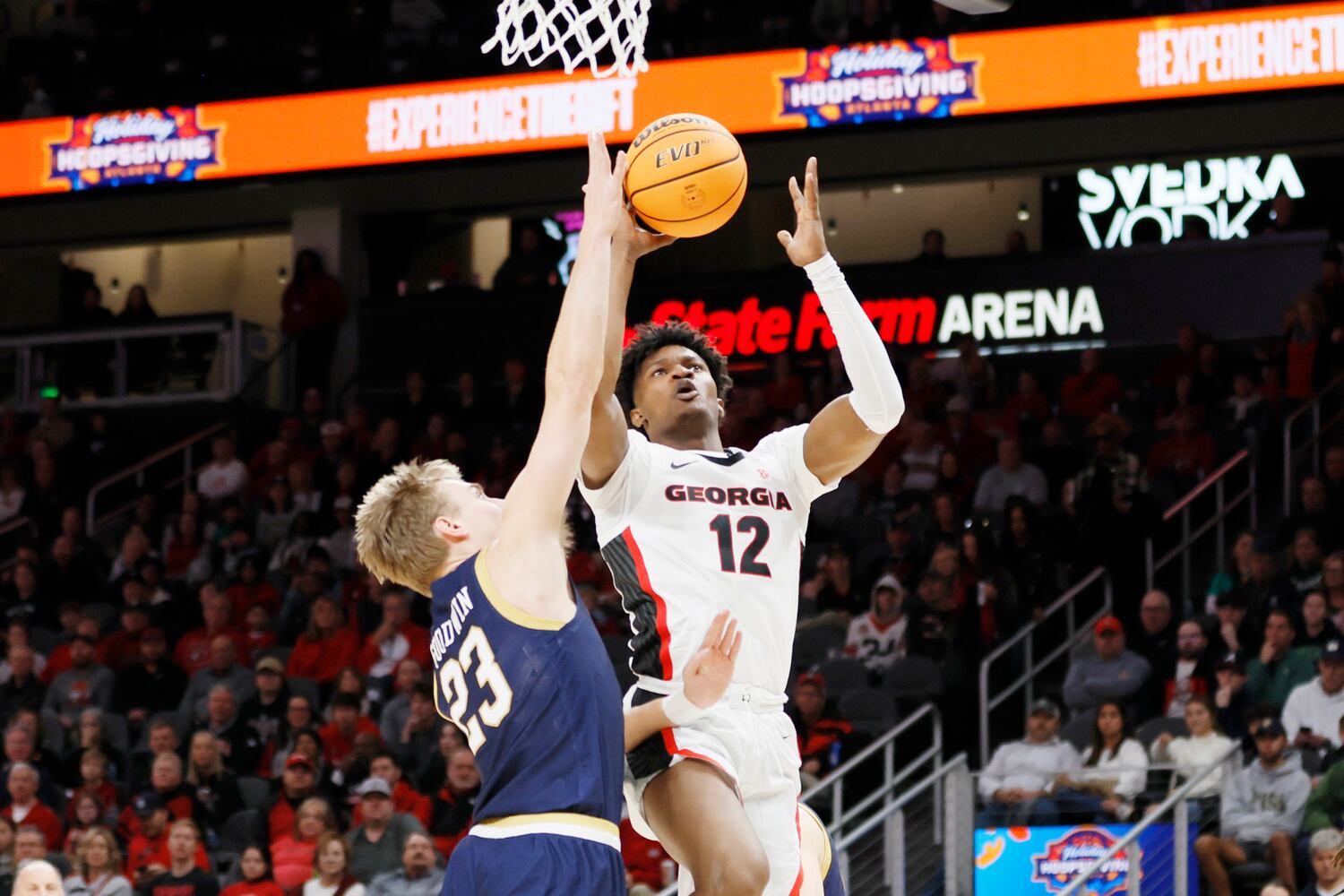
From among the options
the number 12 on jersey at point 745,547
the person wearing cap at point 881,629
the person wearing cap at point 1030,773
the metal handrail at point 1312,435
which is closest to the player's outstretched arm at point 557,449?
the number 12 on jersey at point 745,547

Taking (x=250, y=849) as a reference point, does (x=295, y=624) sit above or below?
above

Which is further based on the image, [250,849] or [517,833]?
[250,849]

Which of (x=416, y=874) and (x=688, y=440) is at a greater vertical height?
(x=688, y=440)

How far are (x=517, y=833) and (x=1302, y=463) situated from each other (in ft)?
38.8

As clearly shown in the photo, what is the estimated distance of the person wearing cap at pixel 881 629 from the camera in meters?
13.0

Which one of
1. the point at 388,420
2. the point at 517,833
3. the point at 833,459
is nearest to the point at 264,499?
the point at 388,420

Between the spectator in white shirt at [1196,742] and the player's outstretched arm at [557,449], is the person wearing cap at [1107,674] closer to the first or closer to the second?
the spectator in white shirt at [1196,742]

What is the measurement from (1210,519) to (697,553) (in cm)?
999

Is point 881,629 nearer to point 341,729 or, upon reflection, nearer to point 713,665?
point 341,729

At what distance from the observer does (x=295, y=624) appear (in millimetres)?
15344

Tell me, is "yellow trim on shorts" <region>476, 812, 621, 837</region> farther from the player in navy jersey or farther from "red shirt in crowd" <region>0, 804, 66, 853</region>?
"red shirt in crowd" <region>0, 804, 66, 853</region>

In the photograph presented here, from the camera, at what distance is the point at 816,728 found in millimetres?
11867

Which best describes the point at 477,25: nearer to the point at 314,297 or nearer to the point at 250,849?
the point at 314,297

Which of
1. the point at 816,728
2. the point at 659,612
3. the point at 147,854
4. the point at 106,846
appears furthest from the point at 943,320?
the point at 659,612
